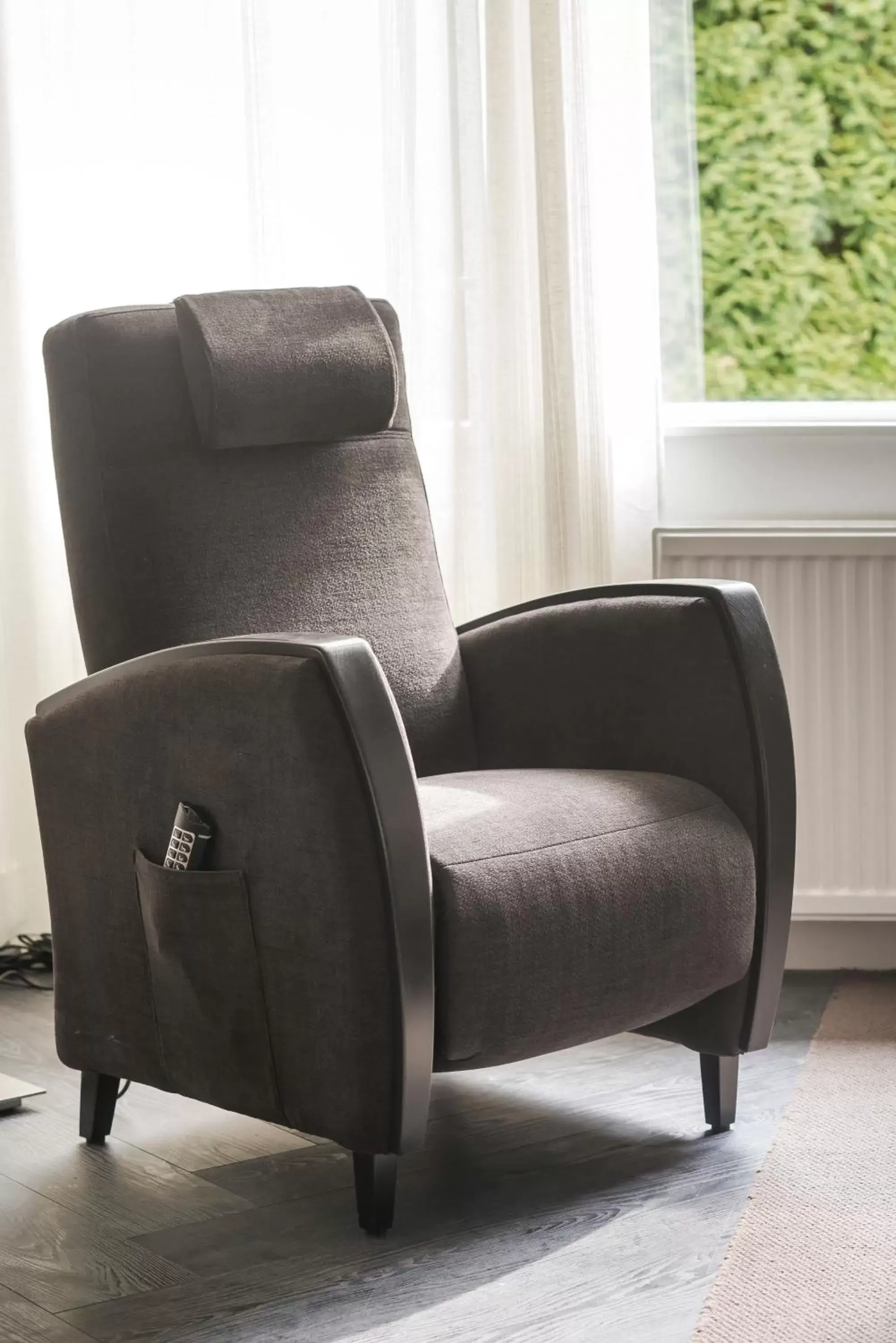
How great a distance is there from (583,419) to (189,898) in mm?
1202

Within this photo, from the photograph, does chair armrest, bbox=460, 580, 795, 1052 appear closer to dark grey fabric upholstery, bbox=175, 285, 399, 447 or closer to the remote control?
dark grey fabric upholstery, bbox=175, 285, 399, 447

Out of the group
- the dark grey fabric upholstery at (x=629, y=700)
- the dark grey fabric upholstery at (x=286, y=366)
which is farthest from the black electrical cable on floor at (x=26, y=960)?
the dark grey fabric upholstery at (x=286, y=366)

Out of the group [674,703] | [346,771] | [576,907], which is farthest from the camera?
[674,703]

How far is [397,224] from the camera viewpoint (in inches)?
103

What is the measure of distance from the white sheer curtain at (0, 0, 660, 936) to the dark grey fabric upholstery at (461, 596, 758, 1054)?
21.0 inches

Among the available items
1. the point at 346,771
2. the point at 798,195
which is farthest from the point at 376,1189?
the point at 798,195

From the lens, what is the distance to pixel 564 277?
2529 mm

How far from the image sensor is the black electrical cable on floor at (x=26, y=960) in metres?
2.69

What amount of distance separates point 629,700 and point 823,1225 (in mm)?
619

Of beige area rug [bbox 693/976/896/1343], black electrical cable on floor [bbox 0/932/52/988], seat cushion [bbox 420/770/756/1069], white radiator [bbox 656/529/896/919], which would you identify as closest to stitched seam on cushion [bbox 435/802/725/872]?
seat cushion [bbox 420/770/756/1069]

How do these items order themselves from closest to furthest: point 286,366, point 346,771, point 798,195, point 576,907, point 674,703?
point 346,771
point 576,907
point 674,703
point 286,366
point 798,195

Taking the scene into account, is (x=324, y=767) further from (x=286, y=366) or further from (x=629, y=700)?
(x=286, y=366)

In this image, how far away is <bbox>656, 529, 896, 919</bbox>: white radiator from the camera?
98.5 inches

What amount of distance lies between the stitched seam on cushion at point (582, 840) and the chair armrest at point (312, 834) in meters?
0.04
